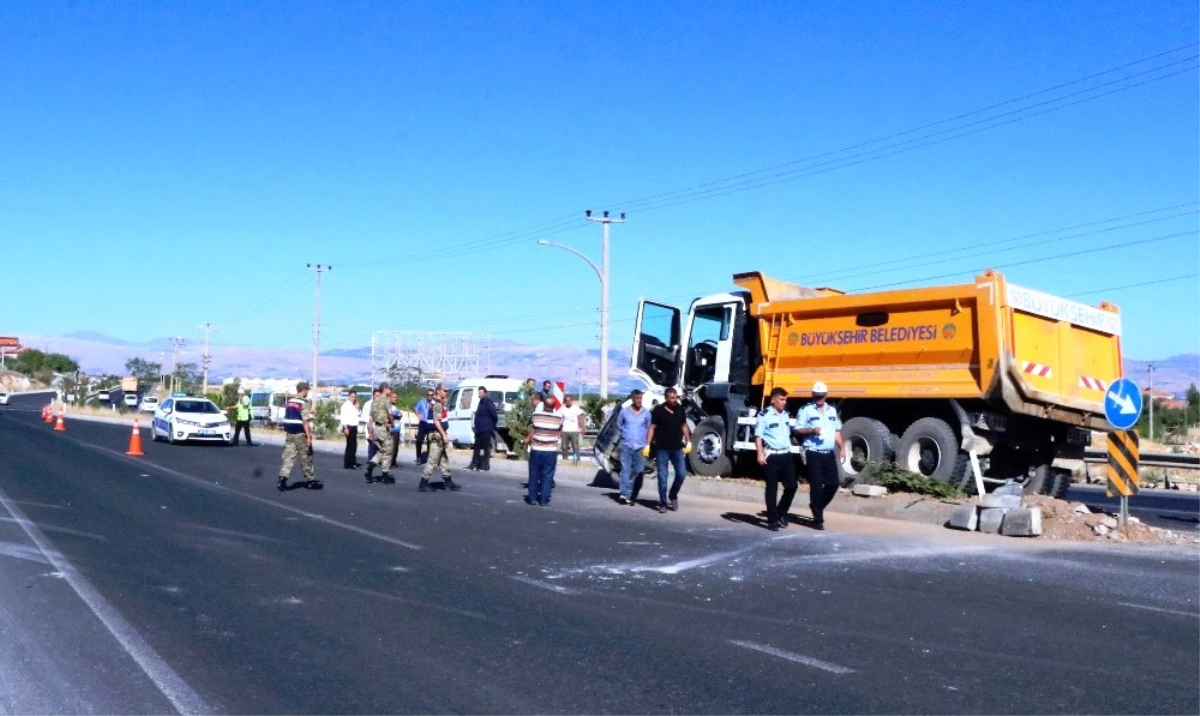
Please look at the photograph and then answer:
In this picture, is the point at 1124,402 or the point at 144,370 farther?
the point at 144,370

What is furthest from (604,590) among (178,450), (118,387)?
(118,387)

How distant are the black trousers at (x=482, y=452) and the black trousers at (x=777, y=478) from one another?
1123cm

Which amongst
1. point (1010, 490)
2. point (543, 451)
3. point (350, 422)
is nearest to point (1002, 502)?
point (1010, 490)

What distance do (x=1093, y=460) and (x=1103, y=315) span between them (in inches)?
409

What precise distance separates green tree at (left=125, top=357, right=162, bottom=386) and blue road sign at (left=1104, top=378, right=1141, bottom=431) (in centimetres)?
13817

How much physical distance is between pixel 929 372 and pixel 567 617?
980cm

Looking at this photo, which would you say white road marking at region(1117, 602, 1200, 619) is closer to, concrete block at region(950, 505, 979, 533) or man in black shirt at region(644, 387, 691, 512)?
concrete block at region(950, 505, 979, 533)

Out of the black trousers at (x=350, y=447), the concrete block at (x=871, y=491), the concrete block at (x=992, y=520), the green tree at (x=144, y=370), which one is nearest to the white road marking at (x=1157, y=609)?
the concrete block at (x=992, y=520)

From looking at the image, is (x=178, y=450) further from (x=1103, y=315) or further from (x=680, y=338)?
(x=1103, y=315)

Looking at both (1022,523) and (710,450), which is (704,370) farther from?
(1022,523)

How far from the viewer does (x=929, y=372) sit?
16797 millimetres

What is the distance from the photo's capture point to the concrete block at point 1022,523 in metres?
13.4

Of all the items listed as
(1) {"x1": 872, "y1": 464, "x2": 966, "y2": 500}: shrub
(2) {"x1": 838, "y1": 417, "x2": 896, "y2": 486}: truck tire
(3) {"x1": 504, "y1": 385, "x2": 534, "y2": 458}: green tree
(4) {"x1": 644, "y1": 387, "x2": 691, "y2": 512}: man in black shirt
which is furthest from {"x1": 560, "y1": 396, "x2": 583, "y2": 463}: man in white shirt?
(1) {"x1": 872, "y1": 464, "x2": 966, "y2": 500}: shrub

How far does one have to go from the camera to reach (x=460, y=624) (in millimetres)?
8180
